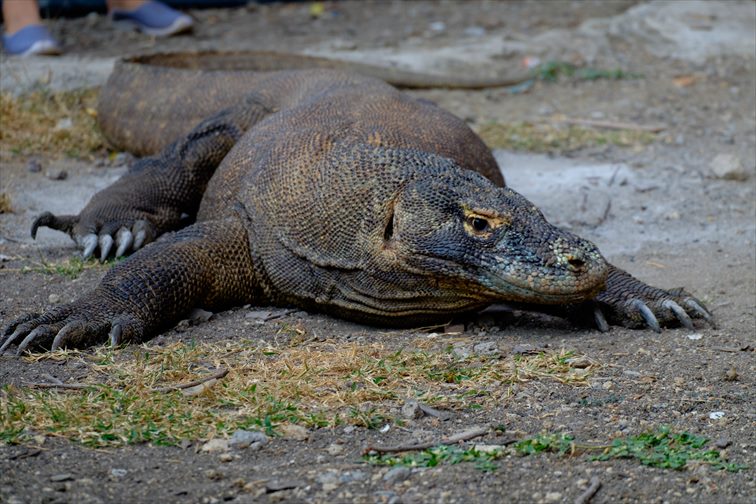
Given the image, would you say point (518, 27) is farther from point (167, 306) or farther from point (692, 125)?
point (167, 306)

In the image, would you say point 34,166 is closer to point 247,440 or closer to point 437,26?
point 247,440

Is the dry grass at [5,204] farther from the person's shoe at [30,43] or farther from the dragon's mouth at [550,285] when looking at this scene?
the dragon's mouth at [550,285]

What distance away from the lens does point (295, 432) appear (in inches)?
128

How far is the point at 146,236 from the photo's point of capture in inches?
209

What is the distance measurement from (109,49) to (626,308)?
240 inches

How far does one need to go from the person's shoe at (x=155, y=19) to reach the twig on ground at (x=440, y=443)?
7.20m

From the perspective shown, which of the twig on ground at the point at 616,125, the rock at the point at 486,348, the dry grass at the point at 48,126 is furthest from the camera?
the twig on ground at the point at 616,125

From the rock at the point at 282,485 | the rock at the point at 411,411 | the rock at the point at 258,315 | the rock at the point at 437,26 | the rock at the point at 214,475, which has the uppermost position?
the rock at the point at 282,485

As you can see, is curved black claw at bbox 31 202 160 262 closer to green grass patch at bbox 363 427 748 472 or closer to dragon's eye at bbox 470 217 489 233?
dragon's eye at bbox 470 217 489 233

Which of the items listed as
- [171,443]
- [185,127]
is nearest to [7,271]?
→ [185,127]

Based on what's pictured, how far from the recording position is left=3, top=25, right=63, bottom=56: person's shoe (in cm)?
835

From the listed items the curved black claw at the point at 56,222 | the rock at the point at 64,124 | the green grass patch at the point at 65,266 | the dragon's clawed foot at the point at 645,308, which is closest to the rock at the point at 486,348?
the dragon's clawed foot at the point at 645,308

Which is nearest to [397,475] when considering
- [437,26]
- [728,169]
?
[728,169]

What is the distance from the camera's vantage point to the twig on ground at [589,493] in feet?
9.31
